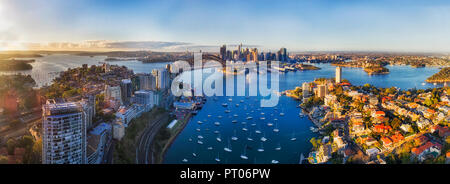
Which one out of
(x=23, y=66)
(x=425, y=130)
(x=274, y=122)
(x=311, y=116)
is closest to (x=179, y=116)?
(x=274, y=122)

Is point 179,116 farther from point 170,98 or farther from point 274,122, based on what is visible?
point 274,122

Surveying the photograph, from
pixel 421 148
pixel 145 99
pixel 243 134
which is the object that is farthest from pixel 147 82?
pixel 421 148

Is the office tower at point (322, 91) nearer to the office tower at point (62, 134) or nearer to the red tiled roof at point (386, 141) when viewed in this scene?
the red tiled roof at point (386, 141)

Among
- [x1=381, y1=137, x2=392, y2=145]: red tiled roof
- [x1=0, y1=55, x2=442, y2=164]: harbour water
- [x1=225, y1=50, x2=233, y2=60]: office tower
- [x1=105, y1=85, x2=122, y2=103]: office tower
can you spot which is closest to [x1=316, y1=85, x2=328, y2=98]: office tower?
[x1=0, y1=55, x2=442, y2=164]: harbour water

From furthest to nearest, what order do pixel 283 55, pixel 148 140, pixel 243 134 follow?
pixel 283 55
pixel 243 134
pixel 148 140

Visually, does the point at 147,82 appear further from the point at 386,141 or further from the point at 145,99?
the point at 386,141

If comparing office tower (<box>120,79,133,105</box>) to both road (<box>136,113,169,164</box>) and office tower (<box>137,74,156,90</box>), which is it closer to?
office tower (<box>137,74,156,90</box>)
